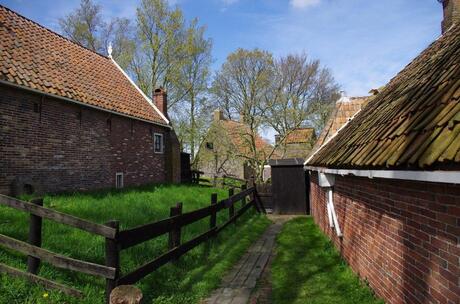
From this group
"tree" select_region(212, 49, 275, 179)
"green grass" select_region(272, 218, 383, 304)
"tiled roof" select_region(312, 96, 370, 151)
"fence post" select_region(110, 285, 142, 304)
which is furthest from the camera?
"tree" select_region(212, 49, 275, 179)

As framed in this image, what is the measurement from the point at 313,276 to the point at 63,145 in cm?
992

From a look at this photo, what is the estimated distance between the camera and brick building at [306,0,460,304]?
287cm

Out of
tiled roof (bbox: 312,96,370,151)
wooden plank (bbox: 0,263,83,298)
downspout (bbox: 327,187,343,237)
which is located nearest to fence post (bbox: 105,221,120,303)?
wooden plank (bbox: 0,263,83,298)

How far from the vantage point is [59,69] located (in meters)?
14.0

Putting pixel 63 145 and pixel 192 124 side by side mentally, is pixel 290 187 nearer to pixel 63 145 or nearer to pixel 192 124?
pixel 63 145

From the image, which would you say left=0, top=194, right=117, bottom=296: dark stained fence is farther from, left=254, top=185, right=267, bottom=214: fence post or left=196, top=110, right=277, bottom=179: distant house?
left=196, top=110, right=277, bottom=179: distant house

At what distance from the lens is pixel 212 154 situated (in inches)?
1265

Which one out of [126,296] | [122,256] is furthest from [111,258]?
[126,296]

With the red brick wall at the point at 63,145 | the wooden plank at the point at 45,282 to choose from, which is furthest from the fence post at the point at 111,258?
the red brick wall at the point at 63,145

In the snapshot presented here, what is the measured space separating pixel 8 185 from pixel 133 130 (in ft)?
24.2

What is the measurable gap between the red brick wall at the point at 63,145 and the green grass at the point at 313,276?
781 cm

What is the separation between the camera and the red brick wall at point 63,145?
10.7 meters

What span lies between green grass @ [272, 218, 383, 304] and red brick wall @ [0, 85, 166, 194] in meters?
7.81

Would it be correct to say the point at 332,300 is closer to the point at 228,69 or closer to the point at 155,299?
the point at 155,299
